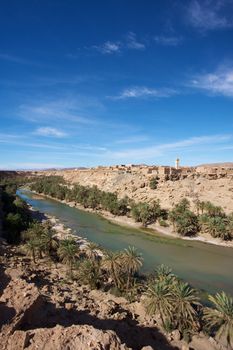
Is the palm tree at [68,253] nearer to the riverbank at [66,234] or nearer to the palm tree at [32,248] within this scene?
the palm tree at [32,248]

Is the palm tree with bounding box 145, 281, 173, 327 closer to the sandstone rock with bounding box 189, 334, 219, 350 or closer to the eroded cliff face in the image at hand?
the sandstone rock with bounding box 189, 334, 219, 350

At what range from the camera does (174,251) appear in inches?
1821

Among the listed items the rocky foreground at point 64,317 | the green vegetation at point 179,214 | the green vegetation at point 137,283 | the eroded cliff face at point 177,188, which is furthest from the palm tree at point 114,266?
the eroded cliff face at point 177,188

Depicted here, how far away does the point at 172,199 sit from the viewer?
7388cm

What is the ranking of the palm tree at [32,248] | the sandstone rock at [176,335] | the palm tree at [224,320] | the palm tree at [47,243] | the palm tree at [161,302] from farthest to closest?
the palm tree at [47,243] < the palm tree at [32,248] < the palm tree at [161,302] < the sandstone rock at [176,335] < the palm tree at [224,320]

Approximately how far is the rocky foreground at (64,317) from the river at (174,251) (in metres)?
11.0

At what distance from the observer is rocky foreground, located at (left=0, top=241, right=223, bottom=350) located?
11.4 meters

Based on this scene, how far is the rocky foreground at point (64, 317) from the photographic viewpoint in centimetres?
1145

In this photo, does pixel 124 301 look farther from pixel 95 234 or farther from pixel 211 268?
pixel 95 234

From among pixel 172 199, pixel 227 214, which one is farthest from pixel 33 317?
pixel 172 199

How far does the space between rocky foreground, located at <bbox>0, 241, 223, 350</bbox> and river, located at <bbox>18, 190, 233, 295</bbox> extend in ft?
36.1

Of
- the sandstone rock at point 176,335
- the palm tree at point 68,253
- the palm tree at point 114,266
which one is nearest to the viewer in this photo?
the sandstone rock at point 176,335

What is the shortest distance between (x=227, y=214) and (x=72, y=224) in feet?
104

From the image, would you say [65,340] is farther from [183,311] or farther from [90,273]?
[90,273]
